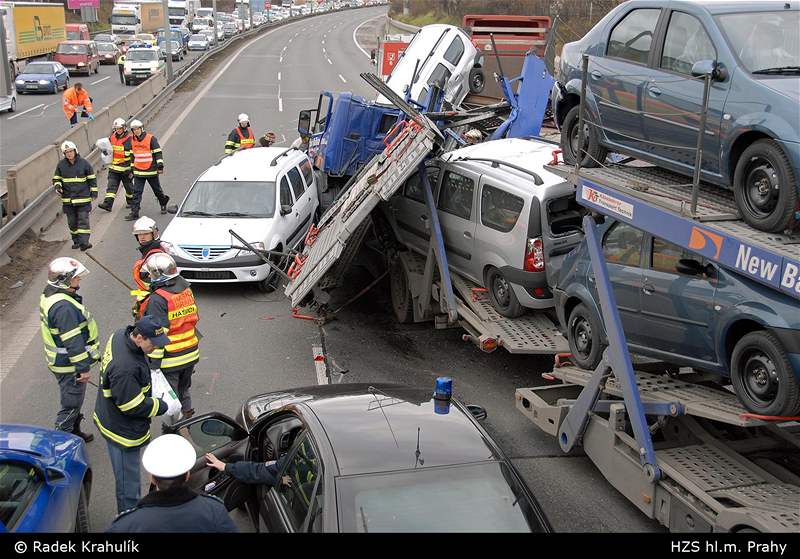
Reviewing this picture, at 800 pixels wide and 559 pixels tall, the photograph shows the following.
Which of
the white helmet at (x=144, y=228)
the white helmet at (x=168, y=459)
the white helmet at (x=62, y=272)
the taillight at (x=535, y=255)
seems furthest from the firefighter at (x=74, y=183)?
the white helmet at (x=168, y=459)

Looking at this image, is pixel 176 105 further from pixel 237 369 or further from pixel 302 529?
pixel 302 529

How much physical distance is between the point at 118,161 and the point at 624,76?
11.5 m

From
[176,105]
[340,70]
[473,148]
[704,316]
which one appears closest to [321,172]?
[473,148]

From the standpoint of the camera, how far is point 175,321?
7.86m

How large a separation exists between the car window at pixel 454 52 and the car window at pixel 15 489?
12.4 meters

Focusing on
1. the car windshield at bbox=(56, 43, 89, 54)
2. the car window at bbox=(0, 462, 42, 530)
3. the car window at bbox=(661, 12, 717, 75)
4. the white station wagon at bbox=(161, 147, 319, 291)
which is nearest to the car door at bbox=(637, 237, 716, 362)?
the car window at bbox=(661, 12, 717, 75)

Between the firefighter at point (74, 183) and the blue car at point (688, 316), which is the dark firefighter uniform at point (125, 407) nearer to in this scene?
the blue car at point (688, 316)

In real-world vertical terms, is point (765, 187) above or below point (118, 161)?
above

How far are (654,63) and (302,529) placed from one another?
4.28 m

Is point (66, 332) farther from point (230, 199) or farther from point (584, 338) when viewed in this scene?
point (230, 199)

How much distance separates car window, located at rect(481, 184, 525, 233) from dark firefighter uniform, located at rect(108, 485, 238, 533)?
5450mm

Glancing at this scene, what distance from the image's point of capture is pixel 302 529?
4699 mm

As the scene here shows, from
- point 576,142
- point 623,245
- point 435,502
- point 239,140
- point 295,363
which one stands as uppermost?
point 576,142

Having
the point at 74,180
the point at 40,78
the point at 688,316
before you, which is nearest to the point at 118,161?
the point at 74,180
